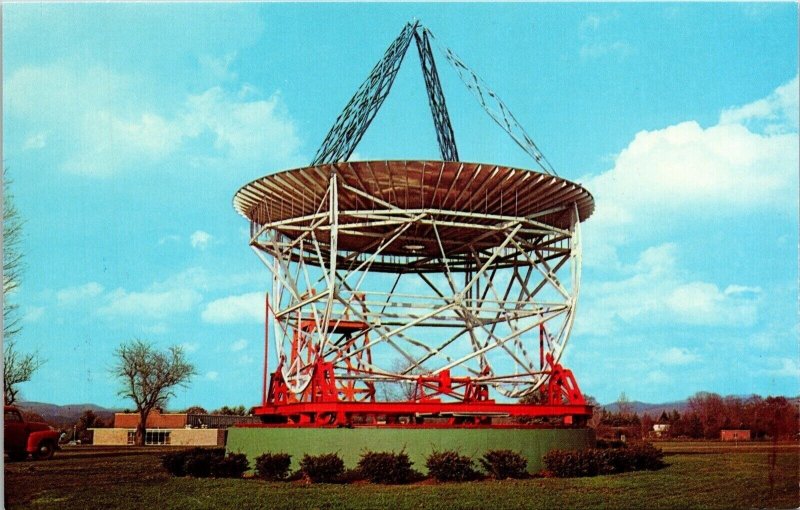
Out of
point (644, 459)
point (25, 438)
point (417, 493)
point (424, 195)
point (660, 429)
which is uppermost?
point (424, 195)

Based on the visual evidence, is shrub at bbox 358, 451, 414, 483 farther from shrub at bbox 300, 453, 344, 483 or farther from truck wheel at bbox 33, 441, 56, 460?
truck wheel at bbox 33, 441, 56, 460

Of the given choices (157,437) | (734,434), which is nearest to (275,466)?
(157,437)

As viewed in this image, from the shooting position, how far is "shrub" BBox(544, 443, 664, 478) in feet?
89.6

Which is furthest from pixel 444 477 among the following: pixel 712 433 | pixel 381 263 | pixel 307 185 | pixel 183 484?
pixel 712 433

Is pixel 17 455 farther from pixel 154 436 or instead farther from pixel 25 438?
pixel 154 436

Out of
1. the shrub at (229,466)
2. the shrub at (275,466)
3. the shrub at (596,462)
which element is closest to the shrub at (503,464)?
the shrub at (596,462)

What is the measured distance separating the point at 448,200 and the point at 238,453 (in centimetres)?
1252

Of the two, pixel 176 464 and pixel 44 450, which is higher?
pixel 44 450

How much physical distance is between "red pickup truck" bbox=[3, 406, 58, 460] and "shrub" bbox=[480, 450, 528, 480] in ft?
65.0

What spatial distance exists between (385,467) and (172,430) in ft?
163

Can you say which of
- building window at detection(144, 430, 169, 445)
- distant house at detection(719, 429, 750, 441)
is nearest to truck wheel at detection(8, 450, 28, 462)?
building window at detection(144, 430, 169, 445)

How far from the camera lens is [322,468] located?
84.1 feet

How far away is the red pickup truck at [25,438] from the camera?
34625 mm

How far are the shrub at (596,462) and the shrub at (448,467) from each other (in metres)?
3.35
